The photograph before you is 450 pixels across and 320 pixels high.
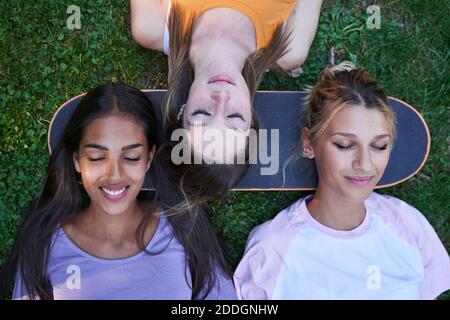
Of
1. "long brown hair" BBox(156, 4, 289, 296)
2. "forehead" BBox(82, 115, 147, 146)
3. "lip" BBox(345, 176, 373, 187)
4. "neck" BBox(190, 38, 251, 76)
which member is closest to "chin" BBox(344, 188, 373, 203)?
"lip" BBox(345, 176, 373, 187)

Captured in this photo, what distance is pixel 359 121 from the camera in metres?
2.88

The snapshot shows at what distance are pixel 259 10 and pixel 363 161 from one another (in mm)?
1199

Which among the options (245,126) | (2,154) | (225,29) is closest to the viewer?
(245,126)

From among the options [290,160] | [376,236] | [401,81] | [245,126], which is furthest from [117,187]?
[401,81]

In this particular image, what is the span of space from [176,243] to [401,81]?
6.41ft

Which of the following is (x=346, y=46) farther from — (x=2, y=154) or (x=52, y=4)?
(x=2, y=154)

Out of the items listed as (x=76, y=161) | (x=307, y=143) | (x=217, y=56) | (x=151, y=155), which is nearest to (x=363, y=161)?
(x=307, y=143)

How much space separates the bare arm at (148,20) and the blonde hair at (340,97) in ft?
3.69

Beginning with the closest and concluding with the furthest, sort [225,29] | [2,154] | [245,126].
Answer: [245,126]
[225,29]
[2,154]

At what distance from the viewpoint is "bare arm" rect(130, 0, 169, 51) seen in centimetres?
322

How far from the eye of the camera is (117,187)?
9.53ft

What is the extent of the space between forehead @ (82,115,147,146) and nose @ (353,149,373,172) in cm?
133

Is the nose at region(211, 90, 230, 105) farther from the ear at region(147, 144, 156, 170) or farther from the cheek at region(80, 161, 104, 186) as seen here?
the cheek at region(80, 161, 104, 186)

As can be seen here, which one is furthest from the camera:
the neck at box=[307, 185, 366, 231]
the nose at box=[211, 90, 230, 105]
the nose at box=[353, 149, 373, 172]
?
the neck at box=[307, 185, 366, 231]
